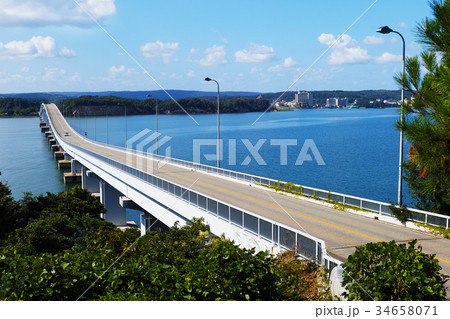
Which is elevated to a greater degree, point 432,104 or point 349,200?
point 432,104

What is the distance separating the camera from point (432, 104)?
14852mm

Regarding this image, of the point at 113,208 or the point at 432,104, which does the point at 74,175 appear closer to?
the point at 113,208

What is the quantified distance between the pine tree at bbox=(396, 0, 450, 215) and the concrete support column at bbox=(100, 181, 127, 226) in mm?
40658

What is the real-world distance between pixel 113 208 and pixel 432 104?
42.5 meters

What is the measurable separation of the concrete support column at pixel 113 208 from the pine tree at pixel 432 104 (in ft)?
133

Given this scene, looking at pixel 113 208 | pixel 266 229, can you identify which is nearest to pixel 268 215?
pixel 266 229

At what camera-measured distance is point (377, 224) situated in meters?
18.8

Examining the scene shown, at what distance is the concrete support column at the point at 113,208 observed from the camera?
167ft

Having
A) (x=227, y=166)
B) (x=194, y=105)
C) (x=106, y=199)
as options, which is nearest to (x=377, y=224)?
(x=106, y=199)

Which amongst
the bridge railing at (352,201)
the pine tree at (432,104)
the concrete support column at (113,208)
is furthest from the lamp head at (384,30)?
the concrete support column at (113,208)

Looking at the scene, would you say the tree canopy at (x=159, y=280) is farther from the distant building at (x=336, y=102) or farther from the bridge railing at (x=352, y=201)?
the distant building at (x=336, y=102)

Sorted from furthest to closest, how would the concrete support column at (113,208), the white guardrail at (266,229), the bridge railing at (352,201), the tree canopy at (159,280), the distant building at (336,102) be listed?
the distant building at (336,102) → the concrete support column at (113,208) → the bridge railing at (352,201) → the white guardrail at (266,229) → the tree canopy at (159,280)

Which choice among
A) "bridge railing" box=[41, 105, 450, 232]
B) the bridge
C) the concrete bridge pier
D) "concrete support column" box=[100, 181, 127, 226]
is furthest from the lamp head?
the concrete bridge pier

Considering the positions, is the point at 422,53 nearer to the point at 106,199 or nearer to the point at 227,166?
the point at 106,199
